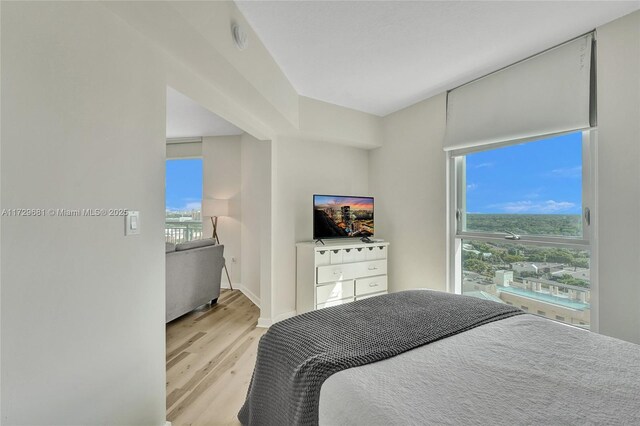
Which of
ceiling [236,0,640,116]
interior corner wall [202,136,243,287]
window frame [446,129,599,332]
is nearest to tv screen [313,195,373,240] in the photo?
window frame [446,129,599,332]

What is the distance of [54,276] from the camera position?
1030 millimetres

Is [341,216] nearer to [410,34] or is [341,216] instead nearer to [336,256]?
[336,256]

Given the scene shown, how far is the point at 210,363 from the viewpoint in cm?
236

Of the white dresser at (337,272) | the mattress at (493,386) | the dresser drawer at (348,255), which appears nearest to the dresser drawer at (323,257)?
the white dresser at (337,272)

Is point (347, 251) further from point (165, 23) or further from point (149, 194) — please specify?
point (165, 23)

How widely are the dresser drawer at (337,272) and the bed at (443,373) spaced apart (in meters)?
1.54

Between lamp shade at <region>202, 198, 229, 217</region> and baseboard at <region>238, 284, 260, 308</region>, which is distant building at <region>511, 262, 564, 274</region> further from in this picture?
lamp shade at <region>202, 198, 229, 217</region>

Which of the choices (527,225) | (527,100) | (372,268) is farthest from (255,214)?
(527,100)

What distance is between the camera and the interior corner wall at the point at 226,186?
15.7ft

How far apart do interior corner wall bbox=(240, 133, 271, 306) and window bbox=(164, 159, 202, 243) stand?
1.08m

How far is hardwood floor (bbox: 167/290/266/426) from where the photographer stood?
180 cm

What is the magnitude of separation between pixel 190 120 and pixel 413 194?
3.21 m

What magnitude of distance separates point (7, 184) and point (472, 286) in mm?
3365

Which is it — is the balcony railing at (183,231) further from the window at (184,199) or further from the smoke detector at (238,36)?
the smoke detector at (238,36)
